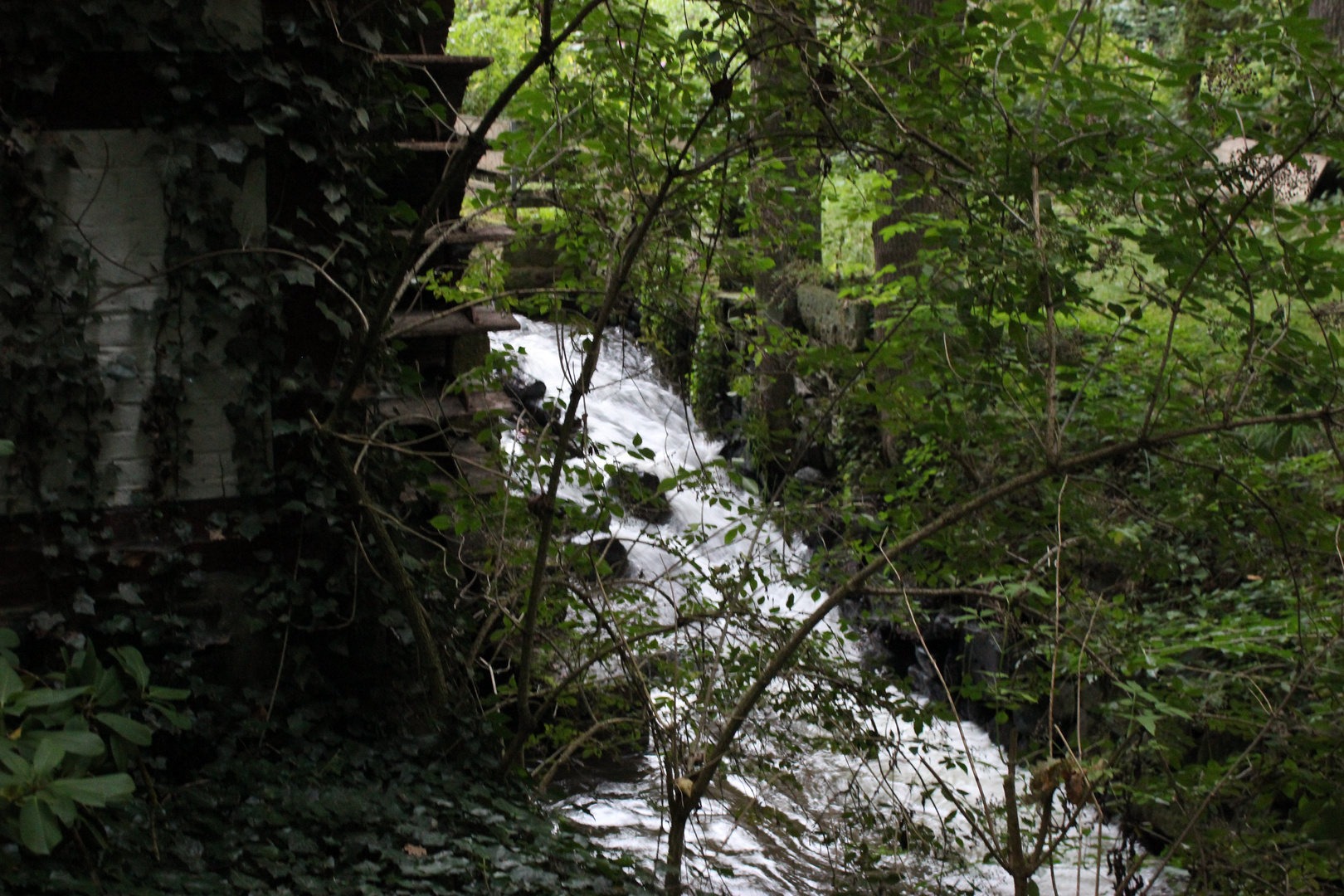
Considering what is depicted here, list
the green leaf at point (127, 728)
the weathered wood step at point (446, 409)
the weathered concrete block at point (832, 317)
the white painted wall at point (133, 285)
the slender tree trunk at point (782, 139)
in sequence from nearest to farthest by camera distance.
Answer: the green leaf at point (127, 728)
the slender tree trunk at point (782, 139)
the white painted wall at point (133, 285)
the weathered wood step at point (446, 409)
the weathered concrete block at point (832, 317)

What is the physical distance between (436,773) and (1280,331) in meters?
2.97

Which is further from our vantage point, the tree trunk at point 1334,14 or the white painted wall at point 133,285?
the tree trunk at point 1334,14

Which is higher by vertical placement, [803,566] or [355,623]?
[803,566]

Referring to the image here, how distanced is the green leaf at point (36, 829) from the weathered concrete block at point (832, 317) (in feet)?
27.1

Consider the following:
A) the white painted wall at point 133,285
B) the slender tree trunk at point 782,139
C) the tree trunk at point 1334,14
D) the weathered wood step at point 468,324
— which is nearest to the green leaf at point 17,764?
the white painted wall at point 133,285

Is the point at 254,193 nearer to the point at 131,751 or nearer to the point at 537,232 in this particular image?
the point at 537,232

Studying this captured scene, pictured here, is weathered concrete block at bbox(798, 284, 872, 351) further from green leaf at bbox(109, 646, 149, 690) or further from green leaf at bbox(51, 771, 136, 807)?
green leaf at bbox(51, 771, 136, 807)

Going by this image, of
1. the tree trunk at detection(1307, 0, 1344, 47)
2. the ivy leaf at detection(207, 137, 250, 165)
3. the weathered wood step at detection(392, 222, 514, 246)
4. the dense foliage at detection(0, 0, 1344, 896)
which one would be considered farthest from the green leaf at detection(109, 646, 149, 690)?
the tree trunk at detection(1307, 0, 1344, 47)

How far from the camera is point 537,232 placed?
425cm

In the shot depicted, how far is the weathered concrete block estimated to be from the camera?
400 inches

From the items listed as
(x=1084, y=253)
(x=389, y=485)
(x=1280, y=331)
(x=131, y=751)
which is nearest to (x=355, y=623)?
(x=389, y=485)

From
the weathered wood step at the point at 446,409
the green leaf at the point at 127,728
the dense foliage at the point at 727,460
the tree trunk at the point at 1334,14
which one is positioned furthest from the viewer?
the tree trunk at the point at 1334,14

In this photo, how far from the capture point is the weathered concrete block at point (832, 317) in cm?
1016

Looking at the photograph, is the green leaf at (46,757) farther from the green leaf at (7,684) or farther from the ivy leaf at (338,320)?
the ivy leaf at (338,320)
